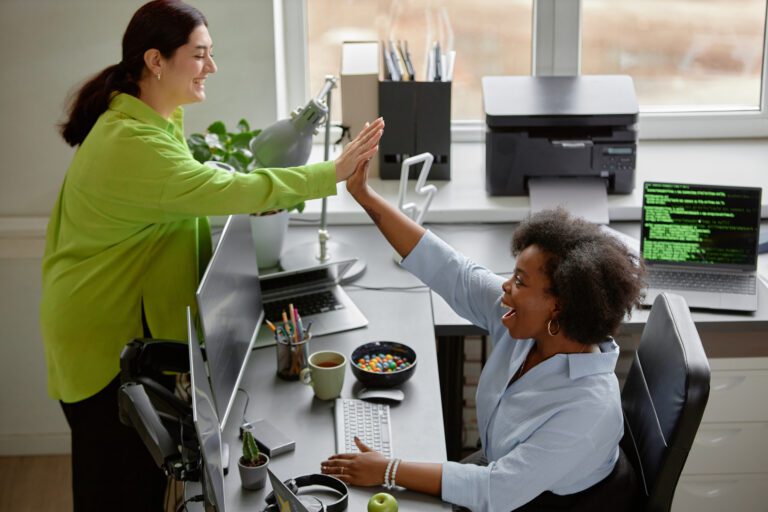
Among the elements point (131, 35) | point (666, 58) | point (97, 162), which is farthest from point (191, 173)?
point (666, 58)

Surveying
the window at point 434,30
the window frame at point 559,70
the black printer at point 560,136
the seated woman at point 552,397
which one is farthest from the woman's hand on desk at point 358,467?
the window at point 434,30

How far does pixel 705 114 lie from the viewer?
137 inches

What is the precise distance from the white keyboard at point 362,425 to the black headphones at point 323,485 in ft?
0.41

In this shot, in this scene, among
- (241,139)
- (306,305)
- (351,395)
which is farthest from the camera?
(241,139)

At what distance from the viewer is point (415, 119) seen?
3096mm

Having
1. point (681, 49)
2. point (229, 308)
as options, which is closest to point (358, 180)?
point (229, 308)

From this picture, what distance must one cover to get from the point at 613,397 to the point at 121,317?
111cm

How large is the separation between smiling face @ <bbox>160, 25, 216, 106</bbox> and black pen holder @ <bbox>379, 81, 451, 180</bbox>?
98cm

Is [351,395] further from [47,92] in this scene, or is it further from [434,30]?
[434,30]

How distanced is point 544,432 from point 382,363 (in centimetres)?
50

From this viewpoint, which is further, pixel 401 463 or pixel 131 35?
pixel 131 35

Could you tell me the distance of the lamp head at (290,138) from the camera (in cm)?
229

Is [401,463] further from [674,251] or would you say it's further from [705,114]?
[705,114]

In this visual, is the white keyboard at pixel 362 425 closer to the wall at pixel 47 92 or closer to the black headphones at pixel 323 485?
the black headphones at pixel 323 485
